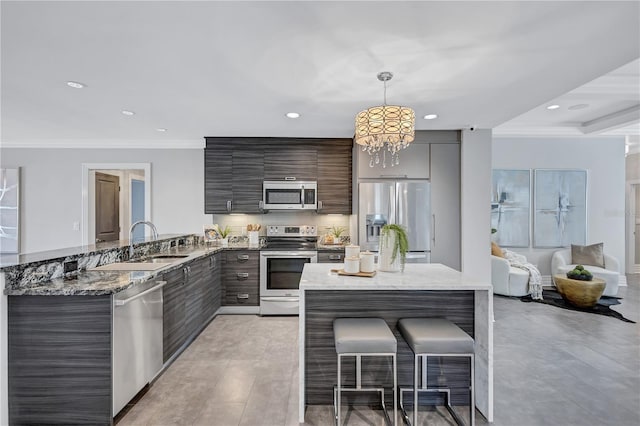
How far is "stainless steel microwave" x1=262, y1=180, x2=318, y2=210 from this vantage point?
15.5 feet

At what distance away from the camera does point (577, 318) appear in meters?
4.19

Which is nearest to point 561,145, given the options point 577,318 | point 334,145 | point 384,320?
point 577,318

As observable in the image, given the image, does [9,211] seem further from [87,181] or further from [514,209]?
[514,209]

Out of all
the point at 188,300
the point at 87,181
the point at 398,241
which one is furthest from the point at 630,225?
the point at 87,181

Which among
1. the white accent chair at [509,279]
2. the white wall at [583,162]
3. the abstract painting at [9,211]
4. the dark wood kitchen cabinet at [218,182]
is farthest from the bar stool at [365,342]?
the abstract painting at [9,211]

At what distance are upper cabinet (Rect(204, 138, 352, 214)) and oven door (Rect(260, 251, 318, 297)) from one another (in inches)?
30.7

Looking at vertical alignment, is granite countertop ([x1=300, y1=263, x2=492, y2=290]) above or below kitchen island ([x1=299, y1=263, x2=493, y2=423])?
above

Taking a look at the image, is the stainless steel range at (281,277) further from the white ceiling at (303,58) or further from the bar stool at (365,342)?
the bar stool at (365,342)

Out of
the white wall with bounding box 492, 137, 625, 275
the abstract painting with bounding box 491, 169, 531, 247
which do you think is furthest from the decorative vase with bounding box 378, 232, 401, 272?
the white wall with bounding box 492, 137, 625, 275

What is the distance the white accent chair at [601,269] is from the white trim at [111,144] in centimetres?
616

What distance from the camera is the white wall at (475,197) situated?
13.8 feet

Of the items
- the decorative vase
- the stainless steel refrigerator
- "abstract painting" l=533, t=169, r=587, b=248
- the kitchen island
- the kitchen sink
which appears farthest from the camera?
"abstract painting" l=533, t=169, r=587, b=248

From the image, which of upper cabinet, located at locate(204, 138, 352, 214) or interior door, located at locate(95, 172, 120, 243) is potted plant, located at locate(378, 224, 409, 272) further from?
interior door, located at locate(95, 172, 120, 243)

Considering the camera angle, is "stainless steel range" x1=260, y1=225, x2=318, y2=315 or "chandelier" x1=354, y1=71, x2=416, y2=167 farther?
"stainless steel range" x1=260, y1=225, x2=318, y2=315
